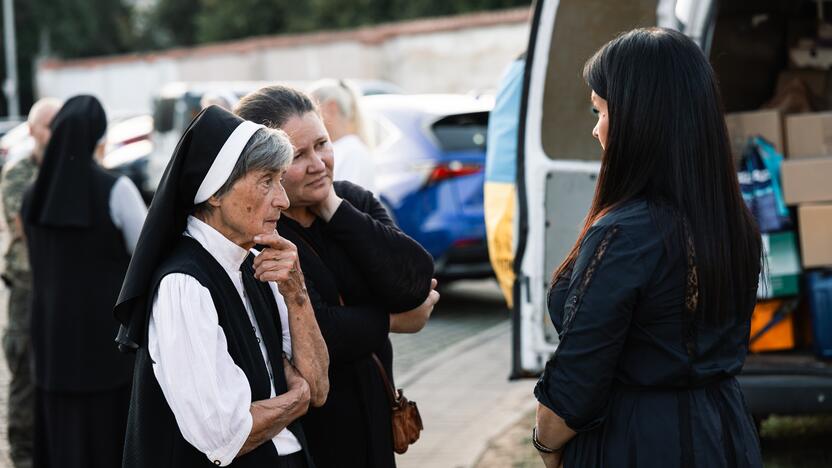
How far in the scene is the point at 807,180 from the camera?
5957 millimetres

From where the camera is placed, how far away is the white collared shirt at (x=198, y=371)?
261cm

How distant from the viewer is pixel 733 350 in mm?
2691

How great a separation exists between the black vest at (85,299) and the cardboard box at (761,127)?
3.44m

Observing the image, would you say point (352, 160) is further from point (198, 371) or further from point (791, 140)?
point (198, 371)

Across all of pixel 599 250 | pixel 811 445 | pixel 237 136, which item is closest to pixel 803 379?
pixel 811 445

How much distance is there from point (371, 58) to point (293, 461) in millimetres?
22685

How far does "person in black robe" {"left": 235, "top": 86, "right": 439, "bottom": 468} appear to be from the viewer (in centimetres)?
328

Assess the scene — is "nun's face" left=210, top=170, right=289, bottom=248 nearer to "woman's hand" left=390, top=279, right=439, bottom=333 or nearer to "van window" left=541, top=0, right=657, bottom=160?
"woman's hand" left=390, top=279, right=439, bottom=333

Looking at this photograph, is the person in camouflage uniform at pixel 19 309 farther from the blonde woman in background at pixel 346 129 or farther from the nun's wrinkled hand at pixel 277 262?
the nun's wrinkled hand at pixel 277 262

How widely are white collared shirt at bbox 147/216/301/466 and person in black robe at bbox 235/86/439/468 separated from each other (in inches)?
23.3

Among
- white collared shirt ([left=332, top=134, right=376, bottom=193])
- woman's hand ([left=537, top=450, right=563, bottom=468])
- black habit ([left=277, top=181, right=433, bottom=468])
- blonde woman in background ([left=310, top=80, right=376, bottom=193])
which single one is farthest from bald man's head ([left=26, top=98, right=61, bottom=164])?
woman's hand ([left=537, top=450, right=563, bottom=468])

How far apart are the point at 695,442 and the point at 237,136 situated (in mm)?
1296

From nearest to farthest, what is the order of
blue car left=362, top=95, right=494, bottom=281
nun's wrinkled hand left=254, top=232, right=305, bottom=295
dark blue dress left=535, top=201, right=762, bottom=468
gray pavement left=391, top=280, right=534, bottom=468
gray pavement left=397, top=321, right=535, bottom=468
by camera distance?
dark blue dress left=535, top=201, right=762, bottom=468
nun's wrinkled hand left=254, top=232, right=305, bottom=295
gray pavement left=397, top=321, right=535, bottom=468
gray pavement left=391, top=280, right=534, bottom=468
blue car left=362, top=95, right=494, bottom=281

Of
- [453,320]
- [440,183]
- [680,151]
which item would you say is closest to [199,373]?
[680,151]
